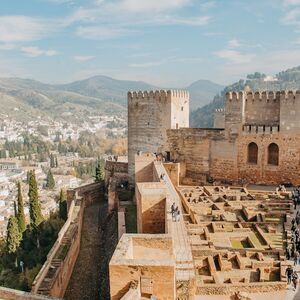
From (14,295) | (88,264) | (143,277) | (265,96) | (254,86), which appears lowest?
(88,264)

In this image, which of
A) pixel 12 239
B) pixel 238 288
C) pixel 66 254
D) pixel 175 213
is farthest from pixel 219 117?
pixel 238 288

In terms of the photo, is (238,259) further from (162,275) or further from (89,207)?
(89,207)

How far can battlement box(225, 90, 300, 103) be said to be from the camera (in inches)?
950

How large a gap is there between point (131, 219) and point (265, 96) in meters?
10.7

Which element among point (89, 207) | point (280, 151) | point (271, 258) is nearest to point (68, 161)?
point (89, 207)

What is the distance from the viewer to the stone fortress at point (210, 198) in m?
11.2

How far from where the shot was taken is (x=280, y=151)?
24703 millimetres

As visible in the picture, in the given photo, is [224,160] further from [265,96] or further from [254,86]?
[254,86]

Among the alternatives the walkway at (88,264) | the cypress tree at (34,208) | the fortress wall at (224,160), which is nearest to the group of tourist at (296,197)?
the fortress wall at (224,160)

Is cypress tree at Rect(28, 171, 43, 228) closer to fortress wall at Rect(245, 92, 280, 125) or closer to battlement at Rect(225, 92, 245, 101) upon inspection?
battlement at Rect(225, 92, 245, 101)

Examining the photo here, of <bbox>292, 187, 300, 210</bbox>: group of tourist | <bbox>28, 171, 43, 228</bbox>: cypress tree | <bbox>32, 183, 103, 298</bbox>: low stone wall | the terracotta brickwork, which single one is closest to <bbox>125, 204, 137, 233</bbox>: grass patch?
<bbox>32, 183, 103, 298</bbox>: low stone wall

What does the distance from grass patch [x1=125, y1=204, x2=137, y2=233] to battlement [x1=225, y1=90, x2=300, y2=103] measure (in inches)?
339

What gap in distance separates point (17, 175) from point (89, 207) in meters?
83.6

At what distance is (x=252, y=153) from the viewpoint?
2594cm
